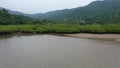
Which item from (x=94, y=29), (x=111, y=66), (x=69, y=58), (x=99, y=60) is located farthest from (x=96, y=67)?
(x=94, y=29)

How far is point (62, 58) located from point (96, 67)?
2.84m

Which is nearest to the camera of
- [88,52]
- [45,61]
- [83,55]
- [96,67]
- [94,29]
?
[96,67]

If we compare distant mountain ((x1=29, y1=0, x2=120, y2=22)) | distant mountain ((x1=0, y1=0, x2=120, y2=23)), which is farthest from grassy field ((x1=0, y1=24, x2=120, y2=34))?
distant mountain ((x1=29, y1=0, x2=120, y2=22))

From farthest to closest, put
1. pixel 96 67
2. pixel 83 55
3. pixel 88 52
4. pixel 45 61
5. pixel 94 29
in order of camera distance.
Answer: pixel 94 29, pixel 88 52, pixel 83 55, pixel 45 61, pixel 96 67

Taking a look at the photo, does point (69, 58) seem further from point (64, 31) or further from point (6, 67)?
point (64, 31)

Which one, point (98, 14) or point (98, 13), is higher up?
point (98, 13)

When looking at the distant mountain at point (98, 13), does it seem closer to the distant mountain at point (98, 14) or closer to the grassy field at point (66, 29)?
the distant mountain at point (98, 14)

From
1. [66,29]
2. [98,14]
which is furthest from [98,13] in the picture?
[66,29]

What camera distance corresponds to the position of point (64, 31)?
1222 inches

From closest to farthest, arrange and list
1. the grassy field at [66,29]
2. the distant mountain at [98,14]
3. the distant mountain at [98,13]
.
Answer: the grassy field at [66,29] < the distant mountain at [98,14] < the distant mountain at [98,13]

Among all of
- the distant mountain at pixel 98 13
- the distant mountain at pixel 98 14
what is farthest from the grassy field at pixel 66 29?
the distant mountain at pixel 98 13

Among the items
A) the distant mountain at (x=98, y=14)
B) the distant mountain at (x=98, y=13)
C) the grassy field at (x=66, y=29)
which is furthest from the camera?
the distant mountain at (x=98, y=13)

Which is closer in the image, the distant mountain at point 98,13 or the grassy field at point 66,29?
the grassy field at point 66,29

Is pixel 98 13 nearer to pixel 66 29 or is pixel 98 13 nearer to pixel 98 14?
pixel 98 14
